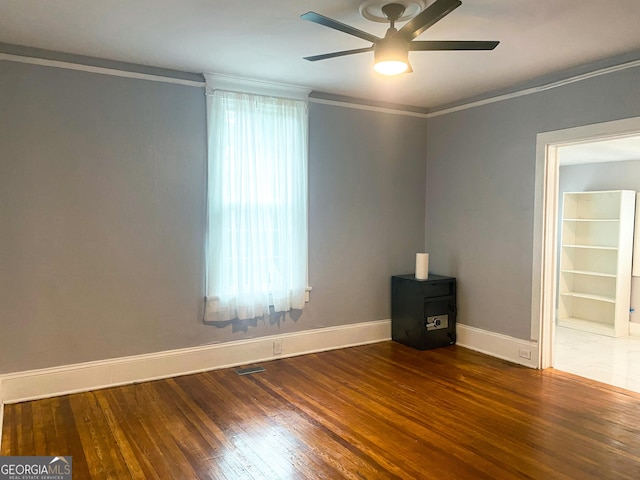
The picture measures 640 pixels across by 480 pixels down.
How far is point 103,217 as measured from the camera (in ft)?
11.8

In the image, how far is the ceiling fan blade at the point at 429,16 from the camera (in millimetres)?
2074

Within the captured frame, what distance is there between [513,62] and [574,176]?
13.2 ft

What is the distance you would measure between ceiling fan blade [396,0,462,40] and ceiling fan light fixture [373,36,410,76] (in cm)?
6

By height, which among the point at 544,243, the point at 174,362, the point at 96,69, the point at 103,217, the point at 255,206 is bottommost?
the point at 174,362

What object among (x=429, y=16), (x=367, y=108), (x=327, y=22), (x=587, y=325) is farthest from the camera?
(x=587, y=325)

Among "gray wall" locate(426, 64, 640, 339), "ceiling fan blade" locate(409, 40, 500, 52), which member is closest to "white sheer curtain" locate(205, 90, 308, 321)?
"gray wall" locate(426, 64, 640, 339)

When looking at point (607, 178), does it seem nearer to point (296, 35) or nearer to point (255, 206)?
point (255, 206)

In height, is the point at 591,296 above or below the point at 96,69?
below

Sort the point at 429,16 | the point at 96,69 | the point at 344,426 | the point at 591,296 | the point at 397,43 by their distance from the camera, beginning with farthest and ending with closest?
the point at 591,296 → the point at 96,69 → the point at 344,426 → the point at 397,43 → the point at 429,16

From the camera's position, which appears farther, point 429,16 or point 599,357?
point 599,357

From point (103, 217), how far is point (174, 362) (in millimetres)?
1312

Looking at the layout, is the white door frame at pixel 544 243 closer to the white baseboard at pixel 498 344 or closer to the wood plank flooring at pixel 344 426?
the white baseboard at pixel 498 344

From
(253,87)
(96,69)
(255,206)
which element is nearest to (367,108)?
(253,87)

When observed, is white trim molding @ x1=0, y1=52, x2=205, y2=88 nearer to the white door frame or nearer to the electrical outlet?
the white door frame
